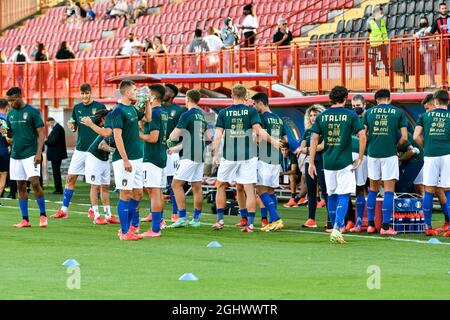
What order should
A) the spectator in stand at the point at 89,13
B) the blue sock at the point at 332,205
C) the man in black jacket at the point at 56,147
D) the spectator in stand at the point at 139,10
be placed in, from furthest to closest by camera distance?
the spectator in stand at the point at 89,13 < the spectator in stand at the point at 139,10 < the man in black jacket at the point at 56,147 < the blue sock at the point at 332,205

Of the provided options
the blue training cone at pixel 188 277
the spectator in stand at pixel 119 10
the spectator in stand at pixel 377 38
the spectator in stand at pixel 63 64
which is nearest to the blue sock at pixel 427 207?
the blue training cone at pixel 188 277

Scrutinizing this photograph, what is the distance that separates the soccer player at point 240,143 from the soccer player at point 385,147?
1.39 metres

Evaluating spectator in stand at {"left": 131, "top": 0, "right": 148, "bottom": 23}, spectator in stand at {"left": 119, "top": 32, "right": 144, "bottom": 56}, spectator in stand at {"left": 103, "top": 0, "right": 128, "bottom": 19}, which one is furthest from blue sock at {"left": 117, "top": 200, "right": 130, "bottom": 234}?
spectator in stand at {"left": 103, "top": 0, "right": 128, "bottom": 19}

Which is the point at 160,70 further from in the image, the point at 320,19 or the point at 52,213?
the point at 52,213

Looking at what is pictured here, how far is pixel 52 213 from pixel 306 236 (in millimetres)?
6354

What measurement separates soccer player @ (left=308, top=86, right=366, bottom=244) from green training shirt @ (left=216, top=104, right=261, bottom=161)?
4.42ft

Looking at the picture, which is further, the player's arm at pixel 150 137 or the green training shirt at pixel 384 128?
the green training shirt at pixel 384 128

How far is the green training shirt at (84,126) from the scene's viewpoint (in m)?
20.5

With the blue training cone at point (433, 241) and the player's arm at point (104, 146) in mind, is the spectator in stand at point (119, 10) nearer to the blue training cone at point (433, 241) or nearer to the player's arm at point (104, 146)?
the player's arm at point (104, 146)

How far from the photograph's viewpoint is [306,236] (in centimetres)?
1755

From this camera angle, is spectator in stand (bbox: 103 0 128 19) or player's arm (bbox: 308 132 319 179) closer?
player's arm (bbox: 308 132 319 179)

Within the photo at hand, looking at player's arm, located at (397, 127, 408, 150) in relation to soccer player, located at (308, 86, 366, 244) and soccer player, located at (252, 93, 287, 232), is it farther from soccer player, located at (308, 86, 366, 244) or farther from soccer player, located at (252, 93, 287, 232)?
soccer player, located at (252, 93, 287, 232)

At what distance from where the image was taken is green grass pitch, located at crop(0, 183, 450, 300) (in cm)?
1162

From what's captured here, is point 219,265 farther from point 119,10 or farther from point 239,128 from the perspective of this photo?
point 119,10
